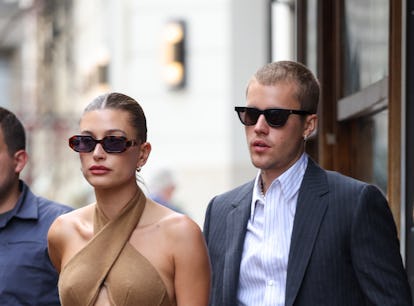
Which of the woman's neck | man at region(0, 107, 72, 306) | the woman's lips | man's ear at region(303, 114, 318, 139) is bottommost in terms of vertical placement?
man at region(0, 107, 72, 306)

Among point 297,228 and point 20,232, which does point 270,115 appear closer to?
point 297,228

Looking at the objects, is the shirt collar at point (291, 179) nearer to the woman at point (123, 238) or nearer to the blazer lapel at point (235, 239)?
the blazer lapel at point (235, 239)

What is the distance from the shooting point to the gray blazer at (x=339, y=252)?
4434 millimetres

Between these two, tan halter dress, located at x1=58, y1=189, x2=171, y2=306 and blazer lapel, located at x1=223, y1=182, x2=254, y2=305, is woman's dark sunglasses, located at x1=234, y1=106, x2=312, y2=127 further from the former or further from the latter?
tan halter dress, located at x1=58, y1=189, x2=171, y2=306

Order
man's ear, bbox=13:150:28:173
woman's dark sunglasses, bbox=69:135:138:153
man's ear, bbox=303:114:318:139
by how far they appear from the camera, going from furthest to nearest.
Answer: man's ear, bbox=13:150:28:173, man's ear, bbox=303:114:318:139, woman's dark sunglasses, bbox=69:135:138:153

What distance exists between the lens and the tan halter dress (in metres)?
4.22

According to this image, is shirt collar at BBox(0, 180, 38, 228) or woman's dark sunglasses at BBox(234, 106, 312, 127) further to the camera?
shirt collar at BBox(0, 180, 38, 228)

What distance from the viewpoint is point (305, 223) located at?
459cm

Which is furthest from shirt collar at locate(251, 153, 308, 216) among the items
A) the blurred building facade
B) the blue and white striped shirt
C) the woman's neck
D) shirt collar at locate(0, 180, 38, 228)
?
shirt collar at locate(0, 180, 38, 228)

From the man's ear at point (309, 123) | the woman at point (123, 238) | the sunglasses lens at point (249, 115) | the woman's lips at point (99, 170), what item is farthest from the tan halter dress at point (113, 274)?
the man's ear at point (309, 123)

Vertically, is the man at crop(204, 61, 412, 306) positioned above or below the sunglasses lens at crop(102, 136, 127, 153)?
below

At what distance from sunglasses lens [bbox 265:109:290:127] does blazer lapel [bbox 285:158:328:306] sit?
0.24 m

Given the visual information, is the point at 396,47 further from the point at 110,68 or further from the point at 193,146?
the point at 110,68

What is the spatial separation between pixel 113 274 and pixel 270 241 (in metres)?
0.67
